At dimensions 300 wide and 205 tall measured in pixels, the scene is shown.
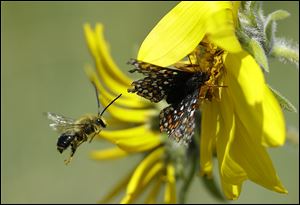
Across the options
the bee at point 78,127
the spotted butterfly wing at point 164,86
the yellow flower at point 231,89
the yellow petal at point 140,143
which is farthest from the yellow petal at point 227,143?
the yellow petal at point 140,143

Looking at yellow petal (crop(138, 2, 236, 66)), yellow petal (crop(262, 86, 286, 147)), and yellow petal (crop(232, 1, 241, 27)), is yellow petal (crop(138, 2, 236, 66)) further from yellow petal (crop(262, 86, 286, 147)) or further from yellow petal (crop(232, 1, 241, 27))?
yellow petal (crop(262, 86, 286, 147))

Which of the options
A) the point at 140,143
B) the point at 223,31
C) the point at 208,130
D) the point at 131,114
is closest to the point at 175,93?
the point at 208,130

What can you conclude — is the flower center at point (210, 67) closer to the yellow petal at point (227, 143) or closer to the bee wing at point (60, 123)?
the yellow petal at point (227, 143)

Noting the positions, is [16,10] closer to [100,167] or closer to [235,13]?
[100,167]

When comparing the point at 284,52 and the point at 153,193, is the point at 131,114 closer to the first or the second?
the point at 153,193

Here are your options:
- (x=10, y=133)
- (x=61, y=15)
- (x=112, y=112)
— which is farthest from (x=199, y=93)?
(x=61, y=15)

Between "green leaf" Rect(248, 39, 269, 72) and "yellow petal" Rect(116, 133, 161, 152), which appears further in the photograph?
"yellow petal" Rect(116, 133, 161, 152)

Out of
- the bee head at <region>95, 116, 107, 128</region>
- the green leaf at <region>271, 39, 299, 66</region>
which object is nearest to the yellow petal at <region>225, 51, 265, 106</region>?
the green leaf at <region>271, 39, 299, 66</region>
